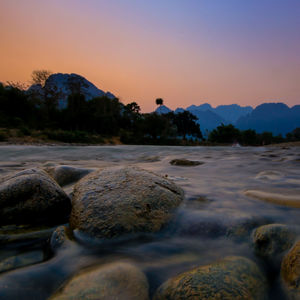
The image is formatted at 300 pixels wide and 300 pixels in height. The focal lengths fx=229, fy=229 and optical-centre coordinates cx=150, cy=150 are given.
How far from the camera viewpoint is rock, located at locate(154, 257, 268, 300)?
1.04 metres

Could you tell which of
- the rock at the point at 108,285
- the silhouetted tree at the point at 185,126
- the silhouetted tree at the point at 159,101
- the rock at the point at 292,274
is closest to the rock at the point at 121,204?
the rock at the point at 108,285

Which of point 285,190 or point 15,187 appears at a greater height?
point 15,187

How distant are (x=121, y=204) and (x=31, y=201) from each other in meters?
0.82

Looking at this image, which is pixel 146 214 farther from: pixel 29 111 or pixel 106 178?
pixel 29 111

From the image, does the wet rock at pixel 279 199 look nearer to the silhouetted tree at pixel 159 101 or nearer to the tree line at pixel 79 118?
the tree line at pixel 79 118

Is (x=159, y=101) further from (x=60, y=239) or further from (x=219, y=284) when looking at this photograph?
(x=219, y=284)

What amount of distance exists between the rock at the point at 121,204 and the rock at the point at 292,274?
3.02 feet

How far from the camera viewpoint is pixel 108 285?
1.15 metres

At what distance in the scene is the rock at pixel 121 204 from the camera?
5.93 feet

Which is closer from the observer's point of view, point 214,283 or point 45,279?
point 214,283

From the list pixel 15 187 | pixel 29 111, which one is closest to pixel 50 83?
pixel 29 111

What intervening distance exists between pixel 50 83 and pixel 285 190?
1893 inches

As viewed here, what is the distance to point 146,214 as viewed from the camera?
192cm

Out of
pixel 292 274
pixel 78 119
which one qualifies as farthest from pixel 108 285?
pixel 78 119
